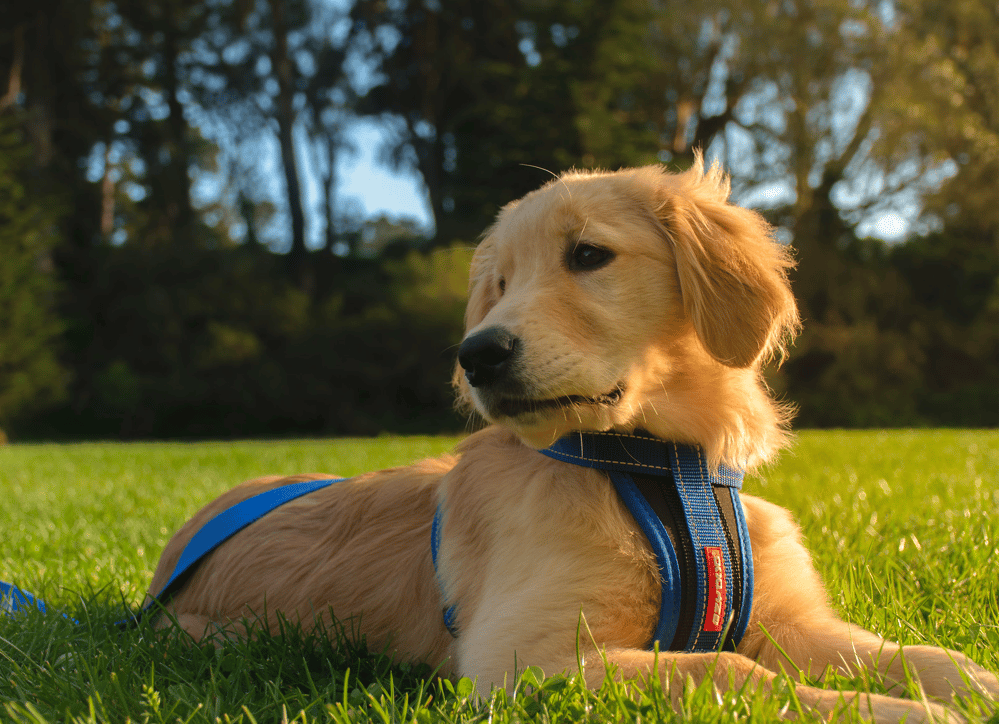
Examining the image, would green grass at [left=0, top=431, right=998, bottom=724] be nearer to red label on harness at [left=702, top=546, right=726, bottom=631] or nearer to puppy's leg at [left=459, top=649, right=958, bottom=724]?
puppy's leg at [left=459, top=649, right=958, bottom=724]

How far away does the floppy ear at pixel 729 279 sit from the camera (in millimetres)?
2158

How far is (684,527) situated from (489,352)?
2.32ft

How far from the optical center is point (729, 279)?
2.21 m

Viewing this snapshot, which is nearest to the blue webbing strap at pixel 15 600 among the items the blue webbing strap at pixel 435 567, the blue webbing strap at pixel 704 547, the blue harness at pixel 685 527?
the blue webbing strap at pixel 435 567

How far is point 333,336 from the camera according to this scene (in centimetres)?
2147

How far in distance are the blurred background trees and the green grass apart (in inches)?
539

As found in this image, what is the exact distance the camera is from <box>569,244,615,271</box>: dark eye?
2.25 meters

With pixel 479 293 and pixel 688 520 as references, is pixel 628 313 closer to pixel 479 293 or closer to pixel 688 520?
pixel 688 520

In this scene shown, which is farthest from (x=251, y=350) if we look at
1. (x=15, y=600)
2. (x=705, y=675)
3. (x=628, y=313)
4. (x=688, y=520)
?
(x=705, y=675)

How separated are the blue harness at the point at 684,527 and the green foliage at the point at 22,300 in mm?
20038

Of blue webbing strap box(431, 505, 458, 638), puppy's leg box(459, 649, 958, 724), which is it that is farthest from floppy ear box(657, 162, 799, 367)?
blue webbing strap box(431, 505, 458, 638)

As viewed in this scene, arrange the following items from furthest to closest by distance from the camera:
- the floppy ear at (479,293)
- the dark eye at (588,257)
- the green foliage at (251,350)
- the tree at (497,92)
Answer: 1. the tree at (497,92)
2. the green foliage at (251,350)
3. the floppy ear at (479,293)
4. the dark eye at (588,257)

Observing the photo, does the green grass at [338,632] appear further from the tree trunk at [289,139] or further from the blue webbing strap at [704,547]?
the tree trunk at [289,139]

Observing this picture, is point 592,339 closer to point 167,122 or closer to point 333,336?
point 333,336
